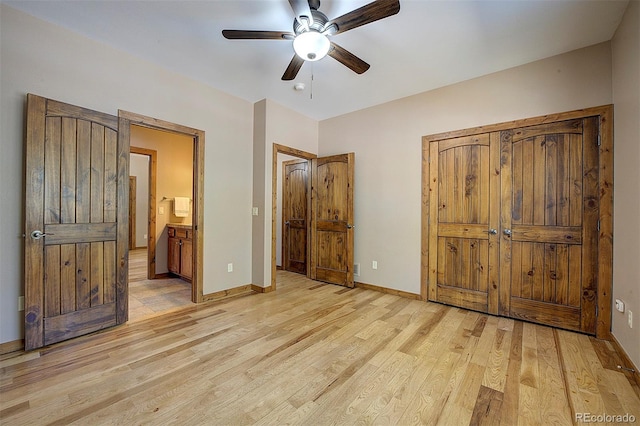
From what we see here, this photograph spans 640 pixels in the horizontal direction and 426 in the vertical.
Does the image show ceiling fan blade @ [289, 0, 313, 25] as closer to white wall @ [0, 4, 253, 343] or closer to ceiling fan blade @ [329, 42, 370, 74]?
ceiling fan blade @ [329, 42, 370, 74]

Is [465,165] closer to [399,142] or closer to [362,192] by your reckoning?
[399,142]

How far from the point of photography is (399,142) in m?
3.77

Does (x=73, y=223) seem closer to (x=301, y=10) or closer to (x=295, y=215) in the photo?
(x=301, y=10)

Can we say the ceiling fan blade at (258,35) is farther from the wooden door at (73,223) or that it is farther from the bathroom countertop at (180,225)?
the bathroom countertop at (180,225)

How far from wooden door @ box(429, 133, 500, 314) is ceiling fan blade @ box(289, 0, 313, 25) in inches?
88.3

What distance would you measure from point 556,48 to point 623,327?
2539 mm

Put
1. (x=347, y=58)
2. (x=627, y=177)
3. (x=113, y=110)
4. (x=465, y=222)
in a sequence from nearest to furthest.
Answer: (x=627, y=177) → (x=347, y=58) → (x=113, y=110) → (x=465, y=222)

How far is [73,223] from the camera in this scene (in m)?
2.38

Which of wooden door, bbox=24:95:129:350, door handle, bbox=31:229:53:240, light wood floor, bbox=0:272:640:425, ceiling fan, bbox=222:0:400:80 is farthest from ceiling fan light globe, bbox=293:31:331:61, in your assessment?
door handle, bbox=31:229:53:240

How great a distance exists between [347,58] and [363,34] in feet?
1.02

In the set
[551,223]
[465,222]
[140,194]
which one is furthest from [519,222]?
[140,194]

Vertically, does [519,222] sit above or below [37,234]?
above

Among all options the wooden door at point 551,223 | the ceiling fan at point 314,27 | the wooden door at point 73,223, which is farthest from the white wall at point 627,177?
the wooden door at point 73,223

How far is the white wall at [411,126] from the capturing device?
8.66 feet
